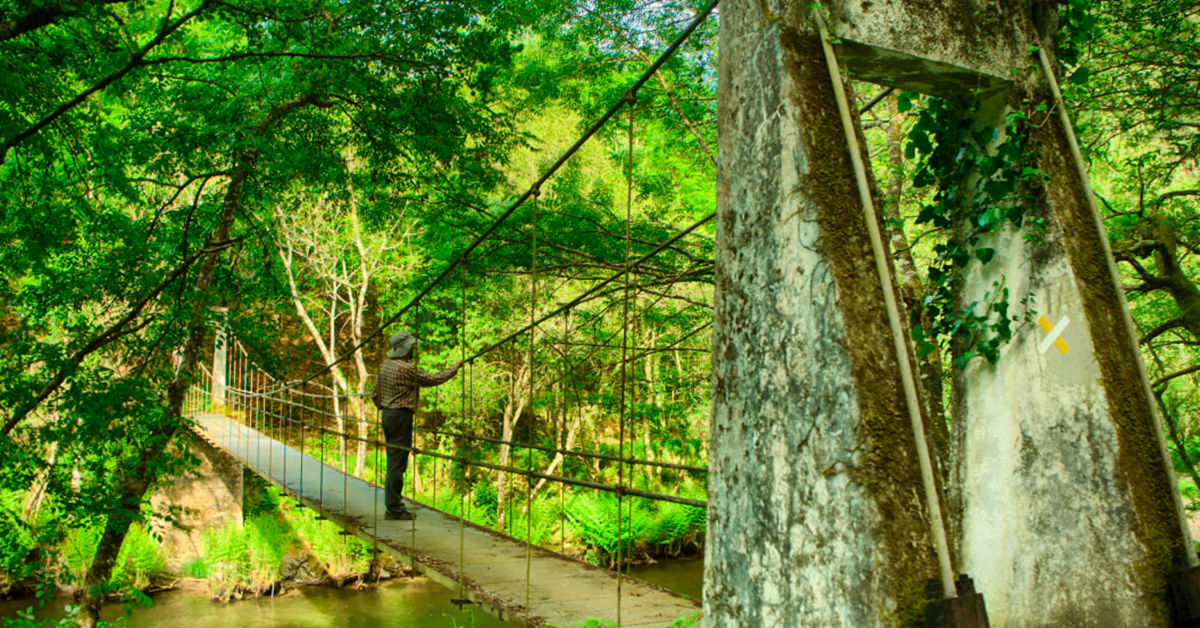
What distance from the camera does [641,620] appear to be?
2.35m

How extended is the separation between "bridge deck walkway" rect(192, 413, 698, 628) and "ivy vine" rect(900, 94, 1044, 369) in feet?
4.36

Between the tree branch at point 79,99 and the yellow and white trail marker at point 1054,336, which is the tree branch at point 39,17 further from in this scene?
the yellow and white trail marker at point 1054,336

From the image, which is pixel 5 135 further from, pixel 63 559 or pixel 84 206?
pixel 63 559

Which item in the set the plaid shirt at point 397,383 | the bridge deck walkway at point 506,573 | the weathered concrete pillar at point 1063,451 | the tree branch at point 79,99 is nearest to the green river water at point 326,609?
the bridge deck walkway at point 506,573

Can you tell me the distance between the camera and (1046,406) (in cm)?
121

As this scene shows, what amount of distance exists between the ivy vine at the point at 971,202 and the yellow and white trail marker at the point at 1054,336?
3 centimetres

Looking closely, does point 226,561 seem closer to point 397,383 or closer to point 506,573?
point 397,383

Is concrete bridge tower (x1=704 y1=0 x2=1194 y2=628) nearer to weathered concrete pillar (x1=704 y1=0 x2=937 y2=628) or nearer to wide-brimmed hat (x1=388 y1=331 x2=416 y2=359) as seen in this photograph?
weathered concrete pillar (x1=704 y1=0 x2=937 y2=628)

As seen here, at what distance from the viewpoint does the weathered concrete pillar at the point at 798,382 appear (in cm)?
98

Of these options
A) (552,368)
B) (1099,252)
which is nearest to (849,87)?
(1099,252)

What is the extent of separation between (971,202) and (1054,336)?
23cm

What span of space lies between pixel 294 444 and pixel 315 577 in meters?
3.30

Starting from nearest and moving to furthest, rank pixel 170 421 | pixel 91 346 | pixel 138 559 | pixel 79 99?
1. pixel 79 99
2. pixel 91 346
3. pixel 170 421
4. pixel 138 559

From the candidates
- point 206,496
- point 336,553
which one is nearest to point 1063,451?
point 336,553
